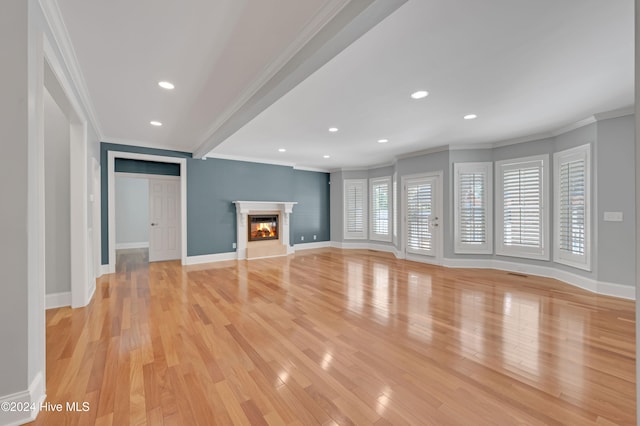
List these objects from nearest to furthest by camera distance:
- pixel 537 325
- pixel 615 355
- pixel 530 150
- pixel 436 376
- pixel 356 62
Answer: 1. pixel 436 376
2. pixel 615 355
3. pixel 356 62
4. pixel 537 325
5. pixel 530 150

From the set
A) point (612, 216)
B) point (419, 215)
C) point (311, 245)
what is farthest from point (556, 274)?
point (311, 245)

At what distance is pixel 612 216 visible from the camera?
3961mm

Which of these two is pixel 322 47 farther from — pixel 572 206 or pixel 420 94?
pixel 572 206

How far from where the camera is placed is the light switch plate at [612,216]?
3904 mm

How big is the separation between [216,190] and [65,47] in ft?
14.7

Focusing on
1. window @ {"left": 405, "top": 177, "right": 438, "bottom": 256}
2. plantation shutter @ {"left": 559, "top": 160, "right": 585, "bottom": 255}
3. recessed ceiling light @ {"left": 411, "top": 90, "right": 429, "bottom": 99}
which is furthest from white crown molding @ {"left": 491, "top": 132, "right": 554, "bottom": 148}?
recessed ceiling light @ {"left": 411, "top": 90, "right": 429, "bottom": 99}

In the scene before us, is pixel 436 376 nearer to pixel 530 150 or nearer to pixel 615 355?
pixel 615 355

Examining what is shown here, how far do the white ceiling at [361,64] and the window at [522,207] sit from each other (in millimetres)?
892

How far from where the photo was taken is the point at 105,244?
17.4 ft

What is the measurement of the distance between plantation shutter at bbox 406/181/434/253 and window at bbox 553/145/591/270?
2.24 m
